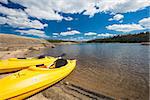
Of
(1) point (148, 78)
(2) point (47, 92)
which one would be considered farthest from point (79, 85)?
(1) point (148, 78)

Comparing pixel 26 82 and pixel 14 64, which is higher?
pixel 14 64

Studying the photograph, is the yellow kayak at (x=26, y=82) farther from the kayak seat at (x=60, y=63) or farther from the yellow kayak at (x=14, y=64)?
the yellow kayak at (x=14, y=64)

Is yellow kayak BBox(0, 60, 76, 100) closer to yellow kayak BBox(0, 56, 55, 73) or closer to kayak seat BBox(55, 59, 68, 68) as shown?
kayak seat BBox(55, 59, 68, 68)

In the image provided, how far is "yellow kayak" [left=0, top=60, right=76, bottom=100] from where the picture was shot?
6.04 m

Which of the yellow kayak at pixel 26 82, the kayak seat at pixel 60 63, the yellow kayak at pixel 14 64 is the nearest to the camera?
the yellow kayak at pixel 26 82

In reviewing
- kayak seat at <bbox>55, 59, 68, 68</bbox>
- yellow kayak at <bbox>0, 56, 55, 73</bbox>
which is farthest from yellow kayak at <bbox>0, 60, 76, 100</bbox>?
yellow kayak at <bbox>0, 56, 55, 73</bbox>

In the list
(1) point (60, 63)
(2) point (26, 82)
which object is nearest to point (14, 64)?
(1) point (60, 63)

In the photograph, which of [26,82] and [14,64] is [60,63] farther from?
[26,82]

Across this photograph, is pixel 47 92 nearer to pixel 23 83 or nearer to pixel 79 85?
pixel 23 83

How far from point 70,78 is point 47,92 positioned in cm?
308

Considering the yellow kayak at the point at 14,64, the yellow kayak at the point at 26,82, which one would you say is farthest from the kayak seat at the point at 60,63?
the yellow kayak at the point at 26,82

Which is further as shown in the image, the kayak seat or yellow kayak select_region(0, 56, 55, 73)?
the kayak seat

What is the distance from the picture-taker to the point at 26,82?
22.8ft

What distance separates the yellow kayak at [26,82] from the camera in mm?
6045
